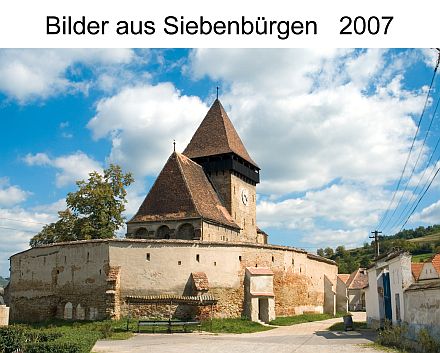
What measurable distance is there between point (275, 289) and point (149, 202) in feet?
40.2

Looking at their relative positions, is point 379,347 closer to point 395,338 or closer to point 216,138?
point 395,338

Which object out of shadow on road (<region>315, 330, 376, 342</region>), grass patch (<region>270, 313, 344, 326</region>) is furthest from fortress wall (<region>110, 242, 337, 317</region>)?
shadow on road (<region>315, 330, 376, 342</region>)

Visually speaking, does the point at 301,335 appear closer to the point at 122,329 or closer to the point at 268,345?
the point at 268,345

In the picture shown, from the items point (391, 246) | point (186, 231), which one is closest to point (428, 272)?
point (186, 231)

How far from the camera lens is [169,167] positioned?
1529 inches

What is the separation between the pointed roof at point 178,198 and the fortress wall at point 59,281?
836cm

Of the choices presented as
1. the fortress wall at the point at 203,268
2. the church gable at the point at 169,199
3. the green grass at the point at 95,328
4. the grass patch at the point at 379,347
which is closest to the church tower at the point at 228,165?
the church gable at the point at 169,199

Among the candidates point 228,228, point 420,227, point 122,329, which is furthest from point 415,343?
point 420,227

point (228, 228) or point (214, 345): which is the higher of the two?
point (228, 228)

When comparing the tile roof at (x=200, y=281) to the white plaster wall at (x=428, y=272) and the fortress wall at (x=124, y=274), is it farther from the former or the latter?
the white plaster wall at (x=428, y=272)

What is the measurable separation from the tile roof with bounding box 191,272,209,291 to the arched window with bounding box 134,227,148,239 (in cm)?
918

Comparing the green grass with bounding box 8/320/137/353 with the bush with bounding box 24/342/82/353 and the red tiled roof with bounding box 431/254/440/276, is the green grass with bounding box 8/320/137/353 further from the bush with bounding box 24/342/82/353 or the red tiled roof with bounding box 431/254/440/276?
the red tiled roof with bounding box 431/254/440/276

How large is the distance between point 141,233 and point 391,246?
63660 millimetres

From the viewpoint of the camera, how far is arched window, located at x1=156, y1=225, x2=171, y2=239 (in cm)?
3584
